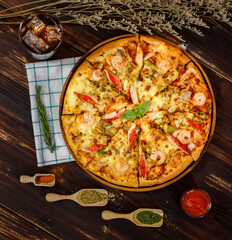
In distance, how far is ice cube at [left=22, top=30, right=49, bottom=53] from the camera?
246 cm

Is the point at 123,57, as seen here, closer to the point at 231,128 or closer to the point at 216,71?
the point at 216,71

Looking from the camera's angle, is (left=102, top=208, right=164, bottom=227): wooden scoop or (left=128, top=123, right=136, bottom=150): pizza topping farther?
(left=102, top=208, right=164, bottom=227): wooden scoop

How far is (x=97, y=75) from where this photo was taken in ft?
8.39

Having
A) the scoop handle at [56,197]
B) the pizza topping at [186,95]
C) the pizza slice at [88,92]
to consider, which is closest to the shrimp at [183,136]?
the pizza topping at [186,95]

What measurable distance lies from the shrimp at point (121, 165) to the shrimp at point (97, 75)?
842mm

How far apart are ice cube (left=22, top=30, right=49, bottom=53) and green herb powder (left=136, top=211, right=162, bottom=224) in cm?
198

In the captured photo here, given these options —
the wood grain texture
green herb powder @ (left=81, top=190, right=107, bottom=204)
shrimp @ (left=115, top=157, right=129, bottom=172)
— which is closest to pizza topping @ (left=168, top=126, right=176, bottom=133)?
shrimp @ (left=115, top=157, right=129, bottom=172)

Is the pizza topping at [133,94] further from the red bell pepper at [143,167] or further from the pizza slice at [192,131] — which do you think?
the red bell pepper at [143,167]

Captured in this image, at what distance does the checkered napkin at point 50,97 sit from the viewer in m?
2.69

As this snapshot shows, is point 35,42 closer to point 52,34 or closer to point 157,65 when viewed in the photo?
point 52,34

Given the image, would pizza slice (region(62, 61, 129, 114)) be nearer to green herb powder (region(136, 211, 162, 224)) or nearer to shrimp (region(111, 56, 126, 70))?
shrimp (region(111, 56, 126, 70))

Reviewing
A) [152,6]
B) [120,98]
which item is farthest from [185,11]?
[120,98]

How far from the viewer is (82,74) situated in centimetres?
254

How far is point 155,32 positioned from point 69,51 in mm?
936
